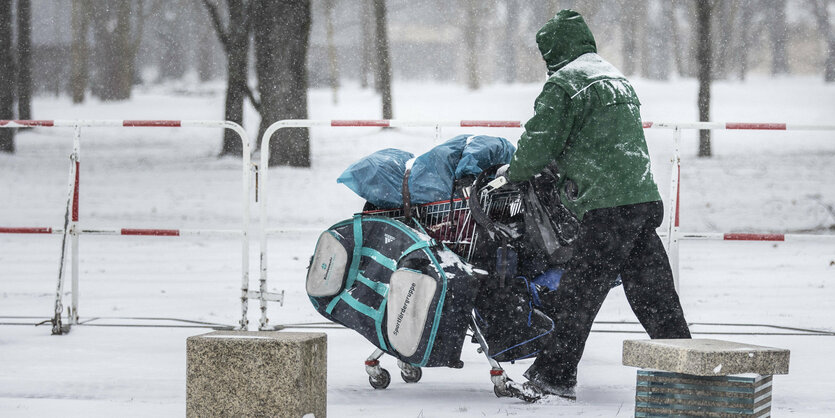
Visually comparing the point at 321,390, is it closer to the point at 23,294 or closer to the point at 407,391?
the point at 407,391

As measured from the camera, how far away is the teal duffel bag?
16.6ft

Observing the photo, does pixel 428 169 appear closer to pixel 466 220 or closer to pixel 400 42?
pixel 466 220

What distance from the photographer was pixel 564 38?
5.22 m

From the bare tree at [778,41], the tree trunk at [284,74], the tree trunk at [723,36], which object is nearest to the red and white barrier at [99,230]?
the tree trunk at [284,74]

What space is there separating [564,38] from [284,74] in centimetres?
1395

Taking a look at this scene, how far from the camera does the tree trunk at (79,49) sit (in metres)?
38.9

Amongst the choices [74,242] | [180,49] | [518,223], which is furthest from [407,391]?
[180,49]

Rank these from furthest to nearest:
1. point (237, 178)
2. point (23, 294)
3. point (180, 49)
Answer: point (180, 49) < point (237, 178) < point (23, 294)

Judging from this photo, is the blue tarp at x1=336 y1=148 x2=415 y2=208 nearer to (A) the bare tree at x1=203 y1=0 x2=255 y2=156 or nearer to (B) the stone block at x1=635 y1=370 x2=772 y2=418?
(B) the stone block at x1=635 y1=370 x2=772 y2=418

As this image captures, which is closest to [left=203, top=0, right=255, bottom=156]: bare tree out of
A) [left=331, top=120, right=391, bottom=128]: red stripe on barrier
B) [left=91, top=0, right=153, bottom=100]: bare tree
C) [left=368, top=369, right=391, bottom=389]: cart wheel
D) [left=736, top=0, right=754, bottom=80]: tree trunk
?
[left=331, top=120, right=391, bottom=128]: red stripe on barrier

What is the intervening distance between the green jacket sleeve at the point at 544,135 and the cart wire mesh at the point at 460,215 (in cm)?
35

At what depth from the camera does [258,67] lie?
63.1ft

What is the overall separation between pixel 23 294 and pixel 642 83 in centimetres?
2929

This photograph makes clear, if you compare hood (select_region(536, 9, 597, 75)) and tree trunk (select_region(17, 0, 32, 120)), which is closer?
hood (select_region(536, 9, 597, 75))
